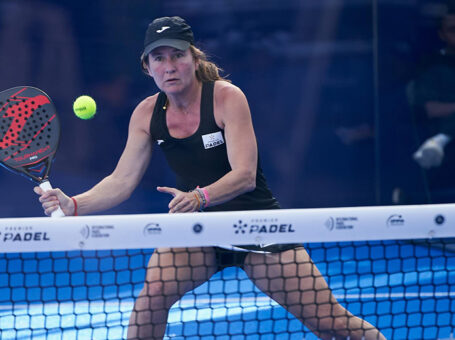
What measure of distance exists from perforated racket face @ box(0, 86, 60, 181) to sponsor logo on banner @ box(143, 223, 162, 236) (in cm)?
64

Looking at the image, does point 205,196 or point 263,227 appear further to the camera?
point 205,196

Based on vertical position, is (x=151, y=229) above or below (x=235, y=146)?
below

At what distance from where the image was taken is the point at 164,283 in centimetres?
256

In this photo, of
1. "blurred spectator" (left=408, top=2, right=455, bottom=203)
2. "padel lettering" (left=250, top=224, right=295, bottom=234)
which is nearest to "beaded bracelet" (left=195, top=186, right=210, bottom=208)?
"padel lettering" (left=250, top=224, right=295, bottom=234)

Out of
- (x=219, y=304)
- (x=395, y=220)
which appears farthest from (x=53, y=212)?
(x=219, y=304)

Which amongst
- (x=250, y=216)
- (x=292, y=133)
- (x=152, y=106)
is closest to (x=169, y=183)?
(x=292, y=133)

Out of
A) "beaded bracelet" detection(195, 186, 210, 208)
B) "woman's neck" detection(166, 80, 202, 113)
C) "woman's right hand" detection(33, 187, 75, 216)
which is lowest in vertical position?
"beaded bracelet" detection(195, 186, 210, 208)

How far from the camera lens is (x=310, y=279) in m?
2.58

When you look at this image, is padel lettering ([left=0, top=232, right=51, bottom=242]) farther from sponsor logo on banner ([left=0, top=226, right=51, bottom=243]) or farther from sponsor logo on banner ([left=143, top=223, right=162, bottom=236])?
sponsor logo on banner ([left=143, top=223, right=162, bottom=236])

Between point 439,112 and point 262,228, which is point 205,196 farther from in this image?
point 439,112

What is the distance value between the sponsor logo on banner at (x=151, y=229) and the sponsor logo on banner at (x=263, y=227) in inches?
9.4

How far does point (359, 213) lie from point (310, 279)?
0.42m

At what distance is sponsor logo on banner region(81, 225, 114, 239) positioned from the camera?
2.21 m

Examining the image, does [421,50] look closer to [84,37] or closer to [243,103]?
[84,37]
